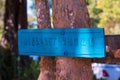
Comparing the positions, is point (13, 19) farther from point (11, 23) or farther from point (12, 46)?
point (12, 46)

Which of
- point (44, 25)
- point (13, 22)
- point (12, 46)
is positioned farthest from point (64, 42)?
point (13, 22)

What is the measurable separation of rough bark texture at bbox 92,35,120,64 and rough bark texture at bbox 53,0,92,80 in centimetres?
18

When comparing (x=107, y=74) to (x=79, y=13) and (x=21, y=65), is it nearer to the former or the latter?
(x=21, y=65)

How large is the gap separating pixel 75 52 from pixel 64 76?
1.04 feet

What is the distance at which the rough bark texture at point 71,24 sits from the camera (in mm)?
3311

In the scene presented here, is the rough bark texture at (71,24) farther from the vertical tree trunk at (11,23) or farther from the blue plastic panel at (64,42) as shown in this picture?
the vertical tree trunk at (11,23)

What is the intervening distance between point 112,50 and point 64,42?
0.43 meters

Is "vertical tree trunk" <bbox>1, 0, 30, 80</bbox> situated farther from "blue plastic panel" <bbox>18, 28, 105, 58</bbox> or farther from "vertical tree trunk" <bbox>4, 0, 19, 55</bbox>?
"blue plastic panel" <bbox>18, 28, 105, 58</bbox>

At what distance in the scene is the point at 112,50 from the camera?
10.5ft

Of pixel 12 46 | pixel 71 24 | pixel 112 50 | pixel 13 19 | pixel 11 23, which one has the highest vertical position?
pixel 13 19

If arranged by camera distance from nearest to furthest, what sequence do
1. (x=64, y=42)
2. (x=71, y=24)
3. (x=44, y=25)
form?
(x=64, y=42), (x=71, y=24), (x=44, y=25)

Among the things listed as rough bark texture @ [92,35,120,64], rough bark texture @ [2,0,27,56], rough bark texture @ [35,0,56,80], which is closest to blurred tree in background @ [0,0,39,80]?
rough bark texture @ [2,0,27,56]

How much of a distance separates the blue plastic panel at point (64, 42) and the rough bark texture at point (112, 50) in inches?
8.2

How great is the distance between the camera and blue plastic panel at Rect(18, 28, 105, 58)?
9.92 ft
